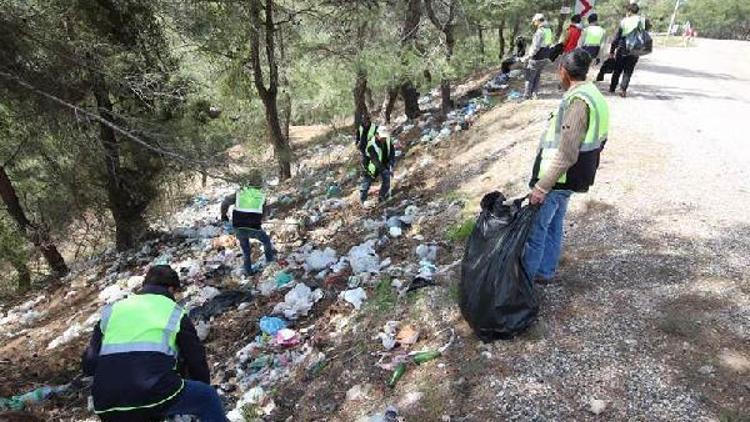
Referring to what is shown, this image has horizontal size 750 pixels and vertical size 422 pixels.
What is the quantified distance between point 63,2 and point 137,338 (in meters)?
6.50

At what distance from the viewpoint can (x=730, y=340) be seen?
358cm

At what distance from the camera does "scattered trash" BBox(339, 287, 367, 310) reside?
5215 millimetres

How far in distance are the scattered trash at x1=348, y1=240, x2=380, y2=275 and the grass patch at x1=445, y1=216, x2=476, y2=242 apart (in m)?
0.86

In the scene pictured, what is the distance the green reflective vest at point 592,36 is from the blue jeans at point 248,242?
234 inches

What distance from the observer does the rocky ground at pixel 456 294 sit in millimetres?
3422

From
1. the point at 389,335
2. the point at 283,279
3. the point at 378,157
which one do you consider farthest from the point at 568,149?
the point at 378,157

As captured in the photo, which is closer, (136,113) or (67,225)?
(136,113)

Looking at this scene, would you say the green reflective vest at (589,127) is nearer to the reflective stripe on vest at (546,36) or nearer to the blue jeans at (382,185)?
the blue jeans at (382,185)

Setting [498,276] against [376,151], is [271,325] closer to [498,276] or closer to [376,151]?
[498,276]

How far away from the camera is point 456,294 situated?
179 inches

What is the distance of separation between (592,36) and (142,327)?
8284mm

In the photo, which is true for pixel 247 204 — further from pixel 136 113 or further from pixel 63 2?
pixel 63 2

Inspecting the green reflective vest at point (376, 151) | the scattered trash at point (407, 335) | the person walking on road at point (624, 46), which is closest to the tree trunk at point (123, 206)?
the green reflective vest at point (376, 151)

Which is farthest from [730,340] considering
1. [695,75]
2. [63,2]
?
[695,75]
